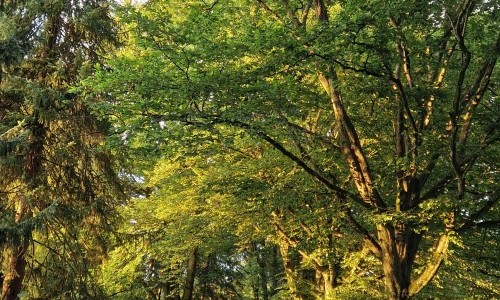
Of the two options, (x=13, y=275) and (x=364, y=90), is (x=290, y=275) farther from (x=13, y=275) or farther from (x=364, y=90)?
(x=364, y=90)

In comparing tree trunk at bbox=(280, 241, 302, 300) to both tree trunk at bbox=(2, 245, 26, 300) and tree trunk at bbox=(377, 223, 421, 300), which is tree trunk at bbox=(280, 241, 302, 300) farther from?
tree trunk at bbox=(2, 245, 26, 300)

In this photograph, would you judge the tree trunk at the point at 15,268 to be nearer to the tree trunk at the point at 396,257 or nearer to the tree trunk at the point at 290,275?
the tree trunk at the point at 396,257

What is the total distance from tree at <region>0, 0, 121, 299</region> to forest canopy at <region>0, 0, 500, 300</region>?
0.12 ft

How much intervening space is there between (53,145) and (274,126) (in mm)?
4527

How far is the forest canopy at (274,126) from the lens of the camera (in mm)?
6383

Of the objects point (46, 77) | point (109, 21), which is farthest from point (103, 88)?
point (109, 21)

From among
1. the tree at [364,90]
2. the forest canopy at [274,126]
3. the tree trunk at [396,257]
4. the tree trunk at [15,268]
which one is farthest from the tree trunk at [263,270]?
the tree trunk at [396,257]

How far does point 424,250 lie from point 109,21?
9.31 metres

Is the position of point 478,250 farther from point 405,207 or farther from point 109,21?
point 109,21

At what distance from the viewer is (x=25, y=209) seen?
8289 mm

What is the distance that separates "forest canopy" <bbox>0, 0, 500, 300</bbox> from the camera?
6.38 metres

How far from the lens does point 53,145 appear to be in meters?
8.97

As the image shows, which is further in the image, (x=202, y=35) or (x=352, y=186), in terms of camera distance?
(x=352, y=186)

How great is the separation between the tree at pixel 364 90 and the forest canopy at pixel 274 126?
4cm
